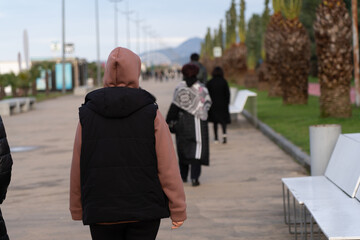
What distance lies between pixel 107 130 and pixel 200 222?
4205 millimetres

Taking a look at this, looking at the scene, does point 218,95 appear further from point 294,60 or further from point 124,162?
point 124,162

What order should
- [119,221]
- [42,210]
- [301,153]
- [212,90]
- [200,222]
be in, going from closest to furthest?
[119,221], [200,222], [42,210], [301,153], [212,90]

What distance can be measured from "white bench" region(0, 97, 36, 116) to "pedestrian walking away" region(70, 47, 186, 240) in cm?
2678

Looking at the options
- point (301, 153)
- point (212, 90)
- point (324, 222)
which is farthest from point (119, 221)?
point (212, 90)

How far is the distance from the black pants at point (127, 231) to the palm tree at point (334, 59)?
1612 centimetres

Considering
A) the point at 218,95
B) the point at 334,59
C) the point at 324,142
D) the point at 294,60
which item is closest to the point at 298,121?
the point at 334,59

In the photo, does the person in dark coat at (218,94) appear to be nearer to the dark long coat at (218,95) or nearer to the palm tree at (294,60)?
the dark long coat at (218,95)

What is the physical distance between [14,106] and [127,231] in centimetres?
2857

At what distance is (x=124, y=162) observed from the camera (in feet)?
13.5

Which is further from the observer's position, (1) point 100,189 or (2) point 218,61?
(2) point 218,61

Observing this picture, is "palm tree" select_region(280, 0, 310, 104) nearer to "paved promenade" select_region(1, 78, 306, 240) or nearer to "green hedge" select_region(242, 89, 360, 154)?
"green hedge" select_region(242, 89, 360, 154)

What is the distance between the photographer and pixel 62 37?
5628cm

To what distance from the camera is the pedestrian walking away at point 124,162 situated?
160 inches

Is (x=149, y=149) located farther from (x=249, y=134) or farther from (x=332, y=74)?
(x=332, y=74)
